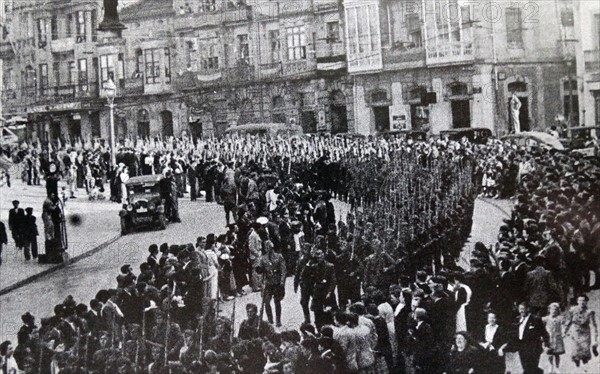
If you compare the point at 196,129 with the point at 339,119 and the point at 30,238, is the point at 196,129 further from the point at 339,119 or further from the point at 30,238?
the point at 30,238

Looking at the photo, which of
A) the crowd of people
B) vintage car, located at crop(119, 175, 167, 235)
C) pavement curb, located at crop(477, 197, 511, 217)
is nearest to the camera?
the crowd of people

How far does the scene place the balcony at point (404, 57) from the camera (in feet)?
30.4

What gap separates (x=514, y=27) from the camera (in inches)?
394

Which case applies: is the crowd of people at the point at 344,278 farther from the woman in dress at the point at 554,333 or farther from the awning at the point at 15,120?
the awning at the point at 15,120

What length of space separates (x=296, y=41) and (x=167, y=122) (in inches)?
66.9

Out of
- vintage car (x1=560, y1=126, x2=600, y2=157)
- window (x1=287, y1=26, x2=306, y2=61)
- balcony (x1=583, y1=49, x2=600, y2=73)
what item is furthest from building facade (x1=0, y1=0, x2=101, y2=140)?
vintage car (x1=560, y1=126, x2=600, y2=157)

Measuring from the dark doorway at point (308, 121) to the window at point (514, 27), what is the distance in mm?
2813

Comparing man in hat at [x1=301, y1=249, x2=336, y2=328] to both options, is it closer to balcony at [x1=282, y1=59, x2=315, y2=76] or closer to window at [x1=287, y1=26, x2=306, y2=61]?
balcony at [x1=282, y1=59, x2=315, y2=76]

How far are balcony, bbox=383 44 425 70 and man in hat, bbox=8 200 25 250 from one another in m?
4.40

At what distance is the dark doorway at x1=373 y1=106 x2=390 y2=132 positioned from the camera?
9.14 m

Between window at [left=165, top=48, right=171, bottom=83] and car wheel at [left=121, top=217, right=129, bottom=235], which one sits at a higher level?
window at [left=165, top=48, right=171, bottom=83]

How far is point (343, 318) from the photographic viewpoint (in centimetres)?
568

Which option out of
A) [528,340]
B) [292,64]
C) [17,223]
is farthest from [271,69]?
[528,340]

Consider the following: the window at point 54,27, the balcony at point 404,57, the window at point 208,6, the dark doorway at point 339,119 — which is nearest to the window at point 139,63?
the window at point 54,27
